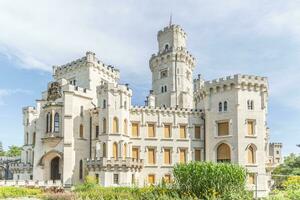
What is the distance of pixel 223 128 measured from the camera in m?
51.7

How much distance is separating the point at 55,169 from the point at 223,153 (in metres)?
21.9

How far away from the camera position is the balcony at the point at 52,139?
164ft

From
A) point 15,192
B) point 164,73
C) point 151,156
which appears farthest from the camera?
point 164,73

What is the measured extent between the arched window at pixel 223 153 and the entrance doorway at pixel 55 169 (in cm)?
2100

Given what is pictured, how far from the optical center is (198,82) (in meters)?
71.7

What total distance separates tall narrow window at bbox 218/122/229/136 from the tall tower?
11.6m

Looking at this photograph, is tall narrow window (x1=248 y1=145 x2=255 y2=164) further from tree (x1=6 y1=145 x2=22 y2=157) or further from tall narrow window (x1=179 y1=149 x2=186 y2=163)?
tree (x1=6 y1=145 x2=22 y2=157)

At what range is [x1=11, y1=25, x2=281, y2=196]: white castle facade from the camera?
161 ft

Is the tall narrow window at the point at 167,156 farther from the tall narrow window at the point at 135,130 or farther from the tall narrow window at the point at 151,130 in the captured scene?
the tall narrow window at the point at 135,130

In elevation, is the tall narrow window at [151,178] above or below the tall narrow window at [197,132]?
below

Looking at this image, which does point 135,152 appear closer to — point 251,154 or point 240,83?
point 251,154

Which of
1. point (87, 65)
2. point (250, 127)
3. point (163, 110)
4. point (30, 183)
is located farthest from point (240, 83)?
point (30, 183)

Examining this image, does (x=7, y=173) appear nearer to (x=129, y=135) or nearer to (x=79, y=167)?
(x=79, y=167)

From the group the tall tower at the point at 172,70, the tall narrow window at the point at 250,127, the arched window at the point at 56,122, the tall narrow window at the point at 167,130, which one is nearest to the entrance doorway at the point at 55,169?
the arched window at the point at 56,122
